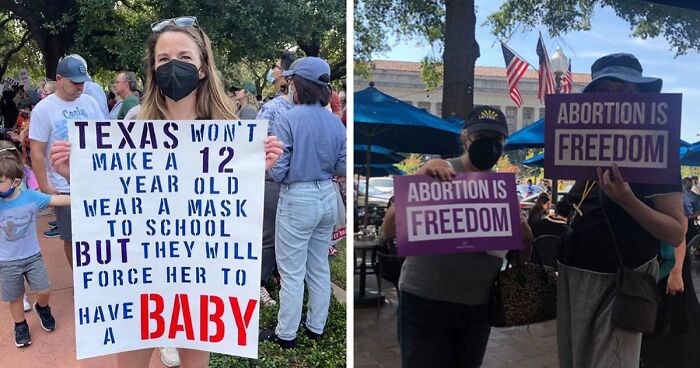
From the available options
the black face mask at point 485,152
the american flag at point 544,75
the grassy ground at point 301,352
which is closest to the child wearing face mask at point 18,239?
the grassy ground at point 301,352

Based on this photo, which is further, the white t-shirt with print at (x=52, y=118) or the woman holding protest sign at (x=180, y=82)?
the white t-shirt with print at (x=52, y=118)

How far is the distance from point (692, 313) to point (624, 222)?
0.35 meters

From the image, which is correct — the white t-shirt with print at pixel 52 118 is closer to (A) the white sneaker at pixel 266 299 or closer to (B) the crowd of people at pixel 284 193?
(B) the crowd of people at pixel 284 193

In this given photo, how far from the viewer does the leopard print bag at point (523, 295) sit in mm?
1545

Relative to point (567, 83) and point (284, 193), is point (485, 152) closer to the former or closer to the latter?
point (567, 83)

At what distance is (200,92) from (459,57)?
46.4 inches

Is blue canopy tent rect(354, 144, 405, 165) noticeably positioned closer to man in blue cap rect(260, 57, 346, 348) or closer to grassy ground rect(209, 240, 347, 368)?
man in blue cap rect(260, 57, 346, 348)

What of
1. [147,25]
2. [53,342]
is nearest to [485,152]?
[53,342]

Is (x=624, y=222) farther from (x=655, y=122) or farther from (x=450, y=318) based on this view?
(x=450, y=318)

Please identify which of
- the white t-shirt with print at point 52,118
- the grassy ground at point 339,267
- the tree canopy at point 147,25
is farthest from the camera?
the tree canopy at point 147,25

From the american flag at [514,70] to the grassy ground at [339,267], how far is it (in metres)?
3.51

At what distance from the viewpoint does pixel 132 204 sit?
83.2 inches

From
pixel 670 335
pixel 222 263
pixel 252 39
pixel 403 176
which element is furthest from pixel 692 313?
pixel 252 39

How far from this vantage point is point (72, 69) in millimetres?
3902
